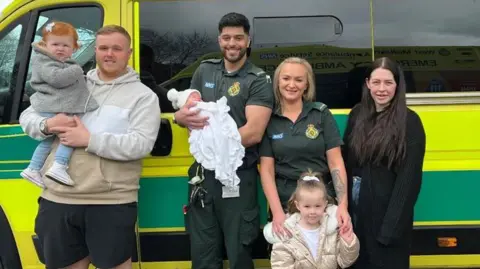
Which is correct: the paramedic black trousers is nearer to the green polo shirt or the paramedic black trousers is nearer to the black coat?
the green polo shirt

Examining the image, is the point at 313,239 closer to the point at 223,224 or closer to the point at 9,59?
the point at 223,224

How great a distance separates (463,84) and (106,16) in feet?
7.75

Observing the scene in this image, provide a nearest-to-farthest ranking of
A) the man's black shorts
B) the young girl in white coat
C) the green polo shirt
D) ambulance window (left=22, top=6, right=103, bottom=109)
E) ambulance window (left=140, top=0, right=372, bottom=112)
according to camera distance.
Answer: the young girl in white coat < the man's black shorts < the green polo shirt < ambulance window (left=140, top=0, right=372, bottom=112) < ambulance window (left=22, top=6, right=103, bottom=109)

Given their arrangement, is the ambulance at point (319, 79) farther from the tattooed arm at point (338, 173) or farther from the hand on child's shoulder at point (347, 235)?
the hand on child's shoulder at point (347, 235)

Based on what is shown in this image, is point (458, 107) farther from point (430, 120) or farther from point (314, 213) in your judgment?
point (314, 213)

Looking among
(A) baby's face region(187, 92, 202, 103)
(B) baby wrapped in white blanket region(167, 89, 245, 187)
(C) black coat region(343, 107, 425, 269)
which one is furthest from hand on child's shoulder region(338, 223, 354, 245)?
(A) baby's face region(187, 92, 202, 103)

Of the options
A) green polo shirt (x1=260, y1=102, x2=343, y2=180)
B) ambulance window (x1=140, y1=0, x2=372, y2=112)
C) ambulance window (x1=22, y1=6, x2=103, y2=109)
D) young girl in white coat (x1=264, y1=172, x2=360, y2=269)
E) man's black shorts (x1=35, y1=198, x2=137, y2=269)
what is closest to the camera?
young girl in white coat (x1=264, y1=172, x2=360, y2=269)

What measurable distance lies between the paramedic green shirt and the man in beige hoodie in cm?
36

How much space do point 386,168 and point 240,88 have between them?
3.04 ft

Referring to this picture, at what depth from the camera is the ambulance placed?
331 centimetres

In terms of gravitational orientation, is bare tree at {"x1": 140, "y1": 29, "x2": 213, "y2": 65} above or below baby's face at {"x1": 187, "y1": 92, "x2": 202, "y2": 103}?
above

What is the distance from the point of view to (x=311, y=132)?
9.50 feet

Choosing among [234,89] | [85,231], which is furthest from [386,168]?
[85,231]

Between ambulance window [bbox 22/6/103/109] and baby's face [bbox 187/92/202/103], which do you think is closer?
baby's face [bbox 187/92/202/103]
